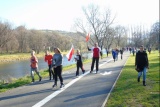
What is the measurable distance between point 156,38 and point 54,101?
54276 mm

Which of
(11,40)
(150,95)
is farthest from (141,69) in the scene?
(11,40)

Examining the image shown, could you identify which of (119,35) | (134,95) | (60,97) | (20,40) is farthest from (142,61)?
(20,40)

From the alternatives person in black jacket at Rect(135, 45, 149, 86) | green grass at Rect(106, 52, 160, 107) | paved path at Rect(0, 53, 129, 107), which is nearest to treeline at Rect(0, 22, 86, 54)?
person in black jacket at Rect(135, 45, 149, 86)

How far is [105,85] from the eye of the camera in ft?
39.1

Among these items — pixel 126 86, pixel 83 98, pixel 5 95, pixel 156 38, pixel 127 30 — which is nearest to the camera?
pixel 83 98

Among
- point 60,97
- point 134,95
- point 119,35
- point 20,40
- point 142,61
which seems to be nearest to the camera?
point 60,97

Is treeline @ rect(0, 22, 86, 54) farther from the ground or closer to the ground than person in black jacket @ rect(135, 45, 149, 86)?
farther from the ground

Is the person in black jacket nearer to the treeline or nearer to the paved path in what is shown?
the paved path

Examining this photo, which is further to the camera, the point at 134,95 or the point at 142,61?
the point at 142,61

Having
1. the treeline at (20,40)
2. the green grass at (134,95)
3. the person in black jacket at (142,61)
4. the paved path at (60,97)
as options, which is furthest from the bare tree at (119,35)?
the paved path at (60,97)

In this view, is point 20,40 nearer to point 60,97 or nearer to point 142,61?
point 142,61

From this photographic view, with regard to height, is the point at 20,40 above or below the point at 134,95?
above

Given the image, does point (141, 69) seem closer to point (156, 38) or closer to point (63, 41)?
point (156, 38)

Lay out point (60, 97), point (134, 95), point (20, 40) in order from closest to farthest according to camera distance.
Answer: point (60, 97) < point (134, 95) < point (20, 40)
